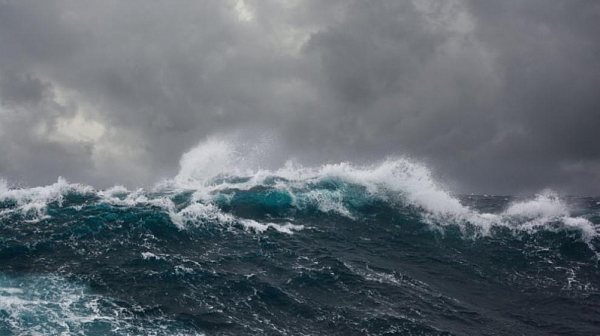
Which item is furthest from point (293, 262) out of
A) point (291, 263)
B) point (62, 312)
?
point (62, 312)

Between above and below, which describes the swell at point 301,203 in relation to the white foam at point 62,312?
above

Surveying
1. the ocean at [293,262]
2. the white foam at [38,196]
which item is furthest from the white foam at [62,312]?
the white foam at [38,196]

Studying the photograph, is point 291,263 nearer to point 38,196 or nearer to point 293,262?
point 293,262

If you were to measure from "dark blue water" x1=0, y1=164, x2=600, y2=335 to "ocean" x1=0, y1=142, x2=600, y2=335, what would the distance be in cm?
24

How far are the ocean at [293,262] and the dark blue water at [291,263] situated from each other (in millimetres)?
237

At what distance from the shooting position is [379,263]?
58688 mm

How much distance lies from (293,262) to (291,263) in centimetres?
47

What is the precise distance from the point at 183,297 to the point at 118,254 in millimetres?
15443

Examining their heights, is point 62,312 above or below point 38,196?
below

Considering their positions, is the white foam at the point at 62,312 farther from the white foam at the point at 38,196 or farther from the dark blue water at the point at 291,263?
the white foam at the point at 38,196

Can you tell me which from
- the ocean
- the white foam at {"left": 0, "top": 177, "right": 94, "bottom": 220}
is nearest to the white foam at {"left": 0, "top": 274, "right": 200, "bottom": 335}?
the ocean

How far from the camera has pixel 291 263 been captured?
56.0 meters

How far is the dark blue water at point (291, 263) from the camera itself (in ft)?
135

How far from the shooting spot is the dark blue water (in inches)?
1622
